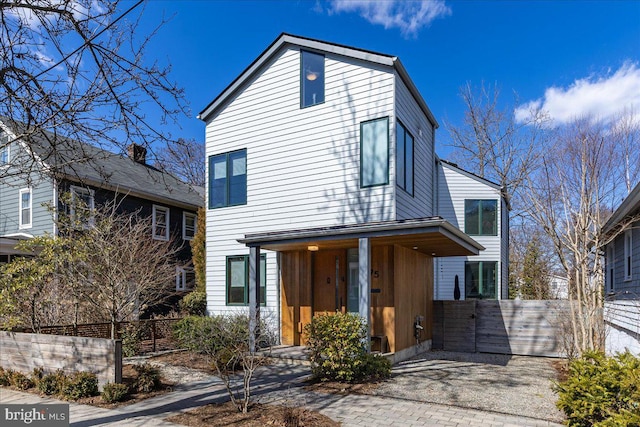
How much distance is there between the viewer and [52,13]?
5230 mm

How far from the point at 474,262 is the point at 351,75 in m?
9.23

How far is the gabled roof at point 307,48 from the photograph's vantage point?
1019 centimetres

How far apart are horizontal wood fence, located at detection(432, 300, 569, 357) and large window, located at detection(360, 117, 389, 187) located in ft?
14.6

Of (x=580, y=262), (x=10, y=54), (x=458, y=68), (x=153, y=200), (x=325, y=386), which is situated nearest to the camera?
(x=10, y=54)

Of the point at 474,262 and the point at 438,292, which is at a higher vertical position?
the point at 474,262

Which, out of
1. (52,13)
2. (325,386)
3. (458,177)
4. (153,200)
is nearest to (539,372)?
(325,386)

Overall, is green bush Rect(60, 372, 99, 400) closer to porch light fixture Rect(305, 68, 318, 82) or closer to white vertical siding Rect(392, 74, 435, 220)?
white vertical siding Rect(392, 74, 435, 220)

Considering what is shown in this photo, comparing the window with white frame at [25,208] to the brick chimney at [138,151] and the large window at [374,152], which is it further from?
the large window at [374,152]

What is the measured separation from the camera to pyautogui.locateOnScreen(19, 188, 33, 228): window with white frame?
52.5 ft

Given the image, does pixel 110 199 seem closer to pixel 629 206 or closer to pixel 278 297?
pixel 278 297

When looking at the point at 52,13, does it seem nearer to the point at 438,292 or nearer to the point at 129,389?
the point at 129,389

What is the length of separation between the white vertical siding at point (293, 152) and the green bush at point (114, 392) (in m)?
4.88

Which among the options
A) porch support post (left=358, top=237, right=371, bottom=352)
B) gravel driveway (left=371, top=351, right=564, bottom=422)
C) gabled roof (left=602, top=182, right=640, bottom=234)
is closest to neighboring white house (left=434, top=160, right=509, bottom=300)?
gabled roof (left=602, top=182, right=640, bottom=234)

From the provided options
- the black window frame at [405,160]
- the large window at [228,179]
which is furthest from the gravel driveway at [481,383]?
the large window at [228,179]
